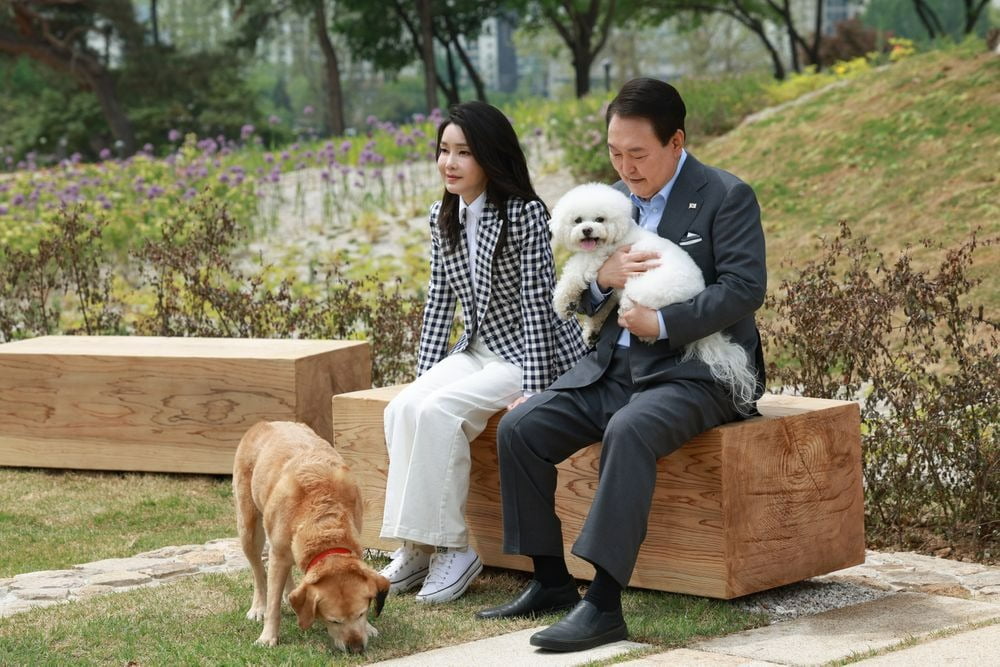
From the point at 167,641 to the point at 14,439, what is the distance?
11.5 ft

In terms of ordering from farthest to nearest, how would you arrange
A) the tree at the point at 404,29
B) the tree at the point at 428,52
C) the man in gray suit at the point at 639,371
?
1. the tree at the point at 404,29
2. the tree at the point at 428,52
3. the man in gray suit at the point at 639,371

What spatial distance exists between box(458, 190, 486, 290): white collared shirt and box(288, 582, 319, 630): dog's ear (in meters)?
1.62

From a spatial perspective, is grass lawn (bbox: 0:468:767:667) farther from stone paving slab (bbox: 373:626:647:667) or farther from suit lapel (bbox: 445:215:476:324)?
suit lapel (bbox: 445:215:476:324)

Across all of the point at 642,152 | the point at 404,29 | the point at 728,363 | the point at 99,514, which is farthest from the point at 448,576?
the point at 404,29

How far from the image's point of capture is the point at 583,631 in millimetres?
3885

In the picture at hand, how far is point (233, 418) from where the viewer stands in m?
6.81

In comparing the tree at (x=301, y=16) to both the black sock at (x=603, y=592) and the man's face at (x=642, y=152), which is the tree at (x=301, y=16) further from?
the black sock at (x=603, y=592)

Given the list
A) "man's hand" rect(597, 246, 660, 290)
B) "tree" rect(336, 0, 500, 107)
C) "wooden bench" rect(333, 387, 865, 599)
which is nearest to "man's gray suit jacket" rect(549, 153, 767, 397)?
"man's hand" rect(597, 246, 660, 290)

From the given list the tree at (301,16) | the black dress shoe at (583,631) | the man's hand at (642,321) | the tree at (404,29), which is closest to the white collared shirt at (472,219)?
the man's hand at (642,321)

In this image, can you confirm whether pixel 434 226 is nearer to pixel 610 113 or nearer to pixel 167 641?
pixel 610 113

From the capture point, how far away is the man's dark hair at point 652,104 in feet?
14.1

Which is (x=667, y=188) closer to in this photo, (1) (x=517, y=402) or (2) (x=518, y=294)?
(2) (x=518, y=294)

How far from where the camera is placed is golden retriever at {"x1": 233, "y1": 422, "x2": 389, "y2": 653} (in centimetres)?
385

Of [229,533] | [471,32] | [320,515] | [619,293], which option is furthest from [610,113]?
[471,32]
